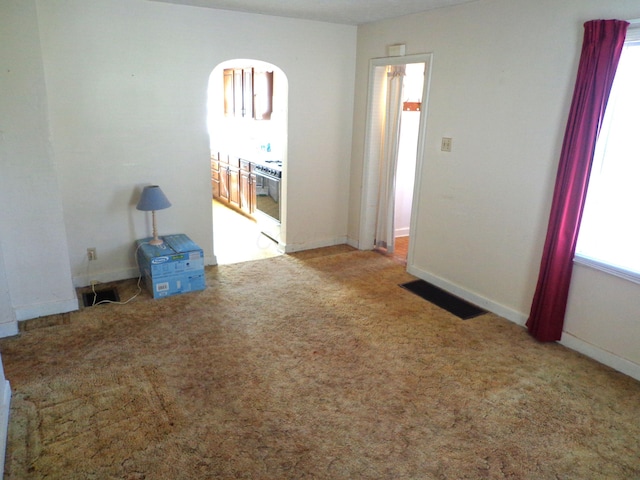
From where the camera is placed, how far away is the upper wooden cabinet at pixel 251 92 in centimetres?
575

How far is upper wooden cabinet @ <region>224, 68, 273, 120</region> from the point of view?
5.75 metres

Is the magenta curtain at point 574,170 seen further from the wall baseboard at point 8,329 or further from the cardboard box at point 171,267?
the wall baseboard at point 8,329

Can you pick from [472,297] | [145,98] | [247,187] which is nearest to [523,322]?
[472,297]

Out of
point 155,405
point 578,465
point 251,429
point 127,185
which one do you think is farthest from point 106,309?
point 578,465

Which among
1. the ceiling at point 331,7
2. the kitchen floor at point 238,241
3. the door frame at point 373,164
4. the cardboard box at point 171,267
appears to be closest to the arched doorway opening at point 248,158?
the kitchen floor at point 238,241

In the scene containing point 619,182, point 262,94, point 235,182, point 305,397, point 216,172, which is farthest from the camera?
point 216,172

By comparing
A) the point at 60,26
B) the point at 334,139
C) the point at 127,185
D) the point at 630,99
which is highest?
the point at 60,26

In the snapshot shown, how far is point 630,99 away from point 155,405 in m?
3.37

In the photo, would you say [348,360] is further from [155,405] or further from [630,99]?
[630,99]

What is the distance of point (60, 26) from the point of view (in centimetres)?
343

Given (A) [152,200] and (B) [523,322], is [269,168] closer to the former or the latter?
(A) [152,200]

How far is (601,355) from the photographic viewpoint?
2994mm

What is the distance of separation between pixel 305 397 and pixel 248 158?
401 centimetres

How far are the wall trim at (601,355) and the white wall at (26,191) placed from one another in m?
3.80
